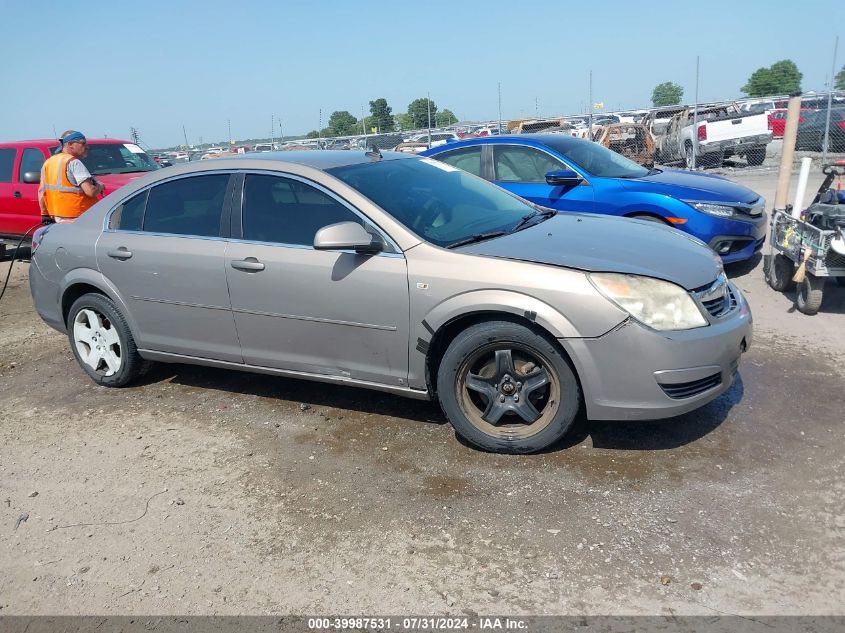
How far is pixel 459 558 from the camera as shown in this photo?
9.68ft

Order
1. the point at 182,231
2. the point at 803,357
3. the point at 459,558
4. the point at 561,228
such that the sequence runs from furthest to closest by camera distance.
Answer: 1. the point at 803,357
2. the point at 182,231
3. the point at 561,228
4. the point at 459,558

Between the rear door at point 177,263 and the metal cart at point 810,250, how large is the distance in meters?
4.48

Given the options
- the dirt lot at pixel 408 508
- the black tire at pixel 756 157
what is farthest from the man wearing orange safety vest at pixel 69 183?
the black tire at pixel 756 157

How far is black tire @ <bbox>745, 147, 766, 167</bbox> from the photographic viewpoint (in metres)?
18.0

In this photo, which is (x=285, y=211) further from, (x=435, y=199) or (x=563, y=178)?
(x=563, y=178)

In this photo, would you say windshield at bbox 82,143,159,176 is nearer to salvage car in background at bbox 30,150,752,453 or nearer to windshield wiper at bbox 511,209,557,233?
salvage car in background at bbox 30,150,752,453

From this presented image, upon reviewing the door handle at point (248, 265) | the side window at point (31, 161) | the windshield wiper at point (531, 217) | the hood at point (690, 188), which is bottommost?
the hood at point (690, 188)

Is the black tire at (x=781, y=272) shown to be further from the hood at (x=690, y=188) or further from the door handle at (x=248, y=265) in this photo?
the door handle at (x=248, y=265)

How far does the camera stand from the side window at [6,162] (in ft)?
34.2

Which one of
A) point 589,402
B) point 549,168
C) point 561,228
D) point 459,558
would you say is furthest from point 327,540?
point 549,168

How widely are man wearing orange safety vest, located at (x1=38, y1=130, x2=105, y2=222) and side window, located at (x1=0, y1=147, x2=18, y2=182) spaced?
13.4 feet

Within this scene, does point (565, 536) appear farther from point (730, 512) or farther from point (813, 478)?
point (813, 478)

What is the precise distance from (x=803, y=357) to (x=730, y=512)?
91.2 inches

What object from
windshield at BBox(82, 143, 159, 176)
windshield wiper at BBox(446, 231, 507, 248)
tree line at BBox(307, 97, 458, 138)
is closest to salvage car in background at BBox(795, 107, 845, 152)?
tree line at BBox(307, 97, 458, 138)
